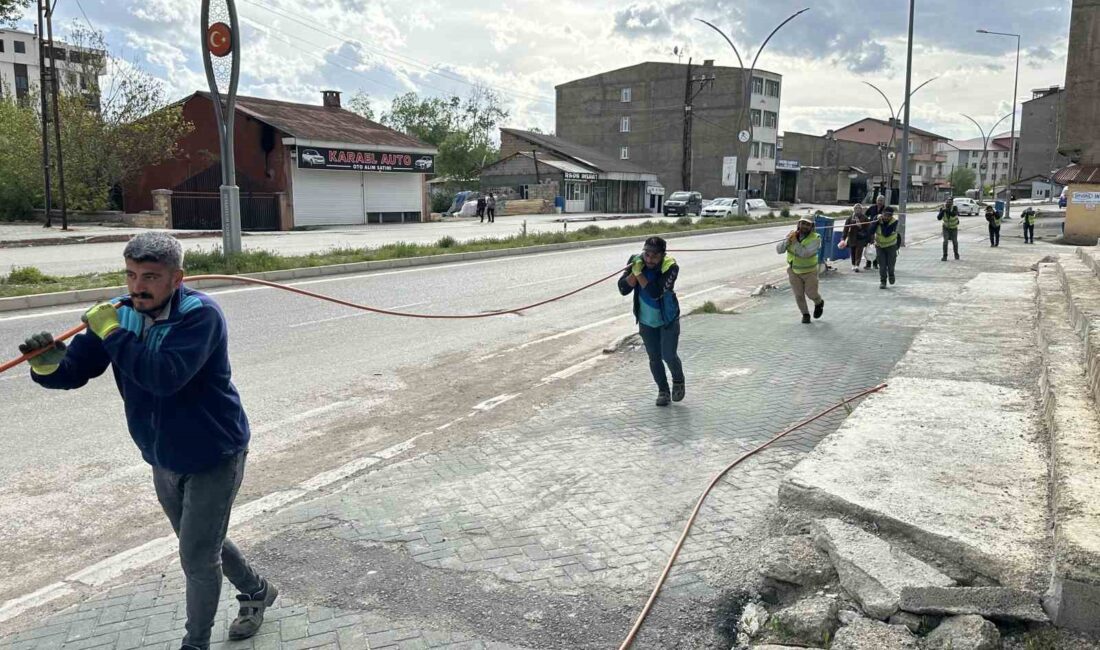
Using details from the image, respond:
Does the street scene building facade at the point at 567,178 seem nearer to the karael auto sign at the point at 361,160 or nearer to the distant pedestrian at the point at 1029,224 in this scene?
the karael auto sign at the point at 361,160

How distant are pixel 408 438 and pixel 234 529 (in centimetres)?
188

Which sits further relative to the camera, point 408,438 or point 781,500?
point 408,438

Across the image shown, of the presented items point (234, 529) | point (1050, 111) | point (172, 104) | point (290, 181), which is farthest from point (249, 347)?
point (1050, 111)

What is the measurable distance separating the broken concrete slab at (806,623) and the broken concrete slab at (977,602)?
30cm

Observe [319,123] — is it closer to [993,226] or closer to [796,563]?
[993,226]

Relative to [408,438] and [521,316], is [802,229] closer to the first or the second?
[521,316]

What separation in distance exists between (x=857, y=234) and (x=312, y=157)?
86.2 ft

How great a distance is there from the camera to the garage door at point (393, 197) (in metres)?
41.0

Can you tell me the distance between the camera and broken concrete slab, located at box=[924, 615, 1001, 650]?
9.79ft

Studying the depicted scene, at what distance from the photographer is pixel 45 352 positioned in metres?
2.96

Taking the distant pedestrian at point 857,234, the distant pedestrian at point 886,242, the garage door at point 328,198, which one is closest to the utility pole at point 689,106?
the garage door at point 328,198

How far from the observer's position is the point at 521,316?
11.9 metres

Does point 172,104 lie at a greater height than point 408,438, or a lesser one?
greater

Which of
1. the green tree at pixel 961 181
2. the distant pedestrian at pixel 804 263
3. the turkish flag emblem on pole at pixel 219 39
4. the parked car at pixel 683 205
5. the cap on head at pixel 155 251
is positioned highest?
the green tree at pixel 961 181
